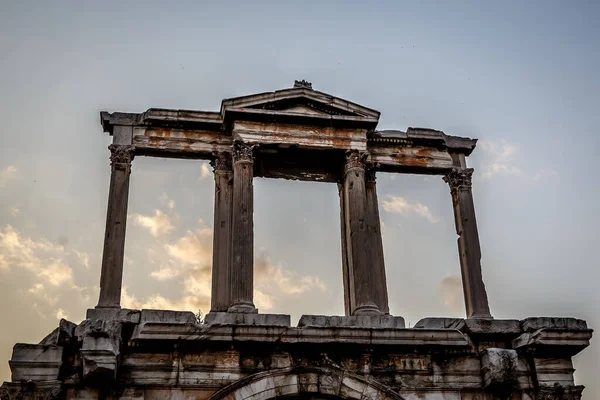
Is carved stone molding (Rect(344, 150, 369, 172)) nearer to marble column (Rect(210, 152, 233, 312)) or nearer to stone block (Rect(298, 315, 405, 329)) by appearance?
marble column (Rect(210, 152, 233, 312))

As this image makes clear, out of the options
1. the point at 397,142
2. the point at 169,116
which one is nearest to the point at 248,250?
the point at 169,116

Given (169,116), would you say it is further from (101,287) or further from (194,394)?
(194,394)

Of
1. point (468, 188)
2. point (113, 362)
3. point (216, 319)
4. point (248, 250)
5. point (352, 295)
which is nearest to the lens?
point (113, 362)

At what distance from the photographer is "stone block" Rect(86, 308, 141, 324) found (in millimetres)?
10703

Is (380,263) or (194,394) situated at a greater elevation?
(380,263)

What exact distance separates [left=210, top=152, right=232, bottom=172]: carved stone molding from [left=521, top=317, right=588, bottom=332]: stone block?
18.0 ft

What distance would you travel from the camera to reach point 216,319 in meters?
10.8

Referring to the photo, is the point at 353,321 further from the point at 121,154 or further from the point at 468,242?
the point at 121,154

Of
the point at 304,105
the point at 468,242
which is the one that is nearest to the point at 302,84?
the point at 304,105

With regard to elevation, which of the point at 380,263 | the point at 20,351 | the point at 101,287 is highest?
the point at 380,263

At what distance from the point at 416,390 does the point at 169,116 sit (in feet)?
19.9

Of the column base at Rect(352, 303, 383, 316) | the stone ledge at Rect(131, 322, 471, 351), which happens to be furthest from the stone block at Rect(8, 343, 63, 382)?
the column base at Rect(352, 303, 383, 316)

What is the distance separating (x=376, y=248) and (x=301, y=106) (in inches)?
110

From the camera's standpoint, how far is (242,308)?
11008 millimetres
